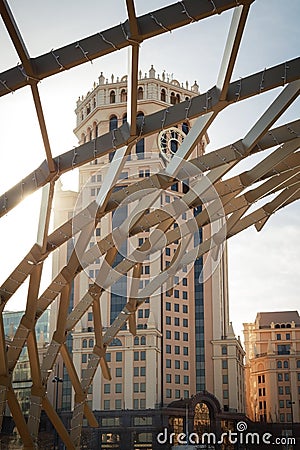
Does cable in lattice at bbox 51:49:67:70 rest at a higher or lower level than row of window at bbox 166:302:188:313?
lower

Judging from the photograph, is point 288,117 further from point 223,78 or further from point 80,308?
point 80,308

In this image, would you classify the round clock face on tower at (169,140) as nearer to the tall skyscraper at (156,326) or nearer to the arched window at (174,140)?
the arched window at (174,140)

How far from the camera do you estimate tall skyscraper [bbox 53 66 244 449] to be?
70.9 meters

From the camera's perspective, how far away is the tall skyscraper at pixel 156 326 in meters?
70.9

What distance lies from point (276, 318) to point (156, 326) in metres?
33.1

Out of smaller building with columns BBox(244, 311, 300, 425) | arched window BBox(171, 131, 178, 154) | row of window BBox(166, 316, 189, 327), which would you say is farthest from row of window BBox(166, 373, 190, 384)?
arched window BBox(171, 131, 178, 154)

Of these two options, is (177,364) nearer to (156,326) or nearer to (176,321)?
(176,321)

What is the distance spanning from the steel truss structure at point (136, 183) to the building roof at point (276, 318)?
7308cm

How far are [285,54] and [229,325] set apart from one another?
61.9 m

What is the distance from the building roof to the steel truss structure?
240 feet

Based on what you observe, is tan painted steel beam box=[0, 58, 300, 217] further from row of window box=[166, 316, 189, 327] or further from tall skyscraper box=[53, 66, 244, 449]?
row of window box=[166, 316, 189, 327]

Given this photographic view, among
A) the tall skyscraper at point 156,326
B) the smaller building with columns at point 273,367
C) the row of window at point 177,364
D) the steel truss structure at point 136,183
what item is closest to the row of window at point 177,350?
the tall skyscraper at point 156,326

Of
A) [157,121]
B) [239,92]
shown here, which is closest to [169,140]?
[157,121]

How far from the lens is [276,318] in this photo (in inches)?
3917
